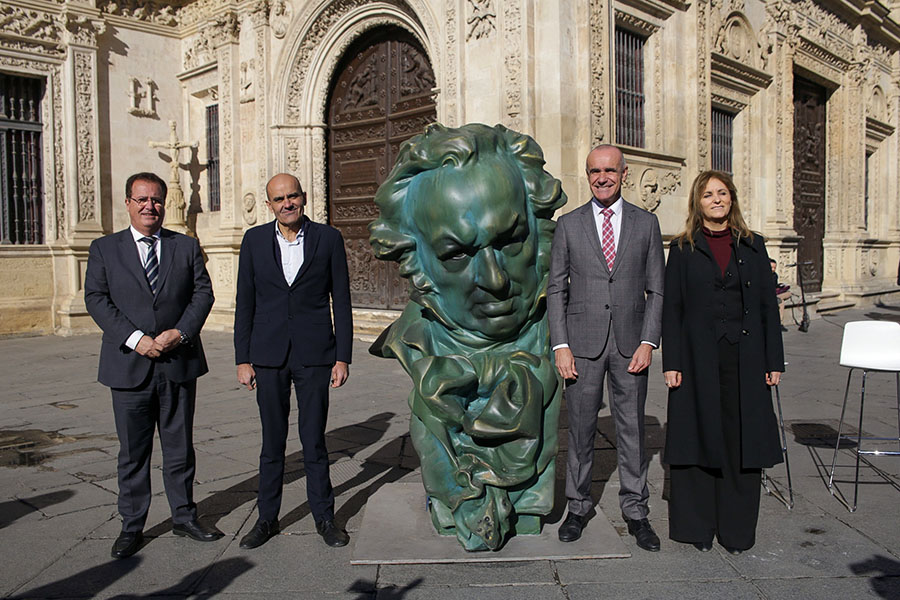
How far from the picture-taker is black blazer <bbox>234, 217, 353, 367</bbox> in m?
3.44

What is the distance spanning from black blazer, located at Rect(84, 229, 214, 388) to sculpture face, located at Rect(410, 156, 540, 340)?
1239 millimetres

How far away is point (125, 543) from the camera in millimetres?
3311

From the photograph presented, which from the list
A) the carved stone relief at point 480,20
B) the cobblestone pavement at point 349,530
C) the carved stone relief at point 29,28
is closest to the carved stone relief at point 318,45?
the carved stone relief at point 480,20

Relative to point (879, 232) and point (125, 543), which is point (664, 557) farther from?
point (879, 232)

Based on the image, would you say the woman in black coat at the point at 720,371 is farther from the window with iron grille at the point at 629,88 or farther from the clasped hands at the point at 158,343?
the window with iron grille at the point at 629,88

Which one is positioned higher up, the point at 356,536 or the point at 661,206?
the point at 661,206

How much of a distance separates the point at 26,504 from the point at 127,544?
44.8 inches

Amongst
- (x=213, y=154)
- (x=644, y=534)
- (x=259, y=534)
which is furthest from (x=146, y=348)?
(x=213, y=154)

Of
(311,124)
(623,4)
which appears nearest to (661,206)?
(623,4)

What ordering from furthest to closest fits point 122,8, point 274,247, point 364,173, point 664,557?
1. point 122,8
2. point 364,173
3. point 274,247
4. point 664,557

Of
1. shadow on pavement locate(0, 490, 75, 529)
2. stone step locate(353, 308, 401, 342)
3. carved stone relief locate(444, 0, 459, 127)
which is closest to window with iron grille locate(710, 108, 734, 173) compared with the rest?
carved stone relief locate(444, 0, 459, 127)

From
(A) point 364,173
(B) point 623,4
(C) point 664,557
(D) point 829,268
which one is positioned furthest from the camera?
(D) point 829,268

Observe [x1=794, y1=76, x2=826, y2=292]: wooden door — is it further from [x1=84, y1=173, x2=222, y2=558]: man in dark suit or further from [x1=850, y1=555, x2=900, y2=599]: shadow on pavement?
Result: [x1=84, y1=173, x2=222, y2=558]: man in dark suit

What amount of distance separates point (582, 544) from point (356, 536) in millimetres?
1096
